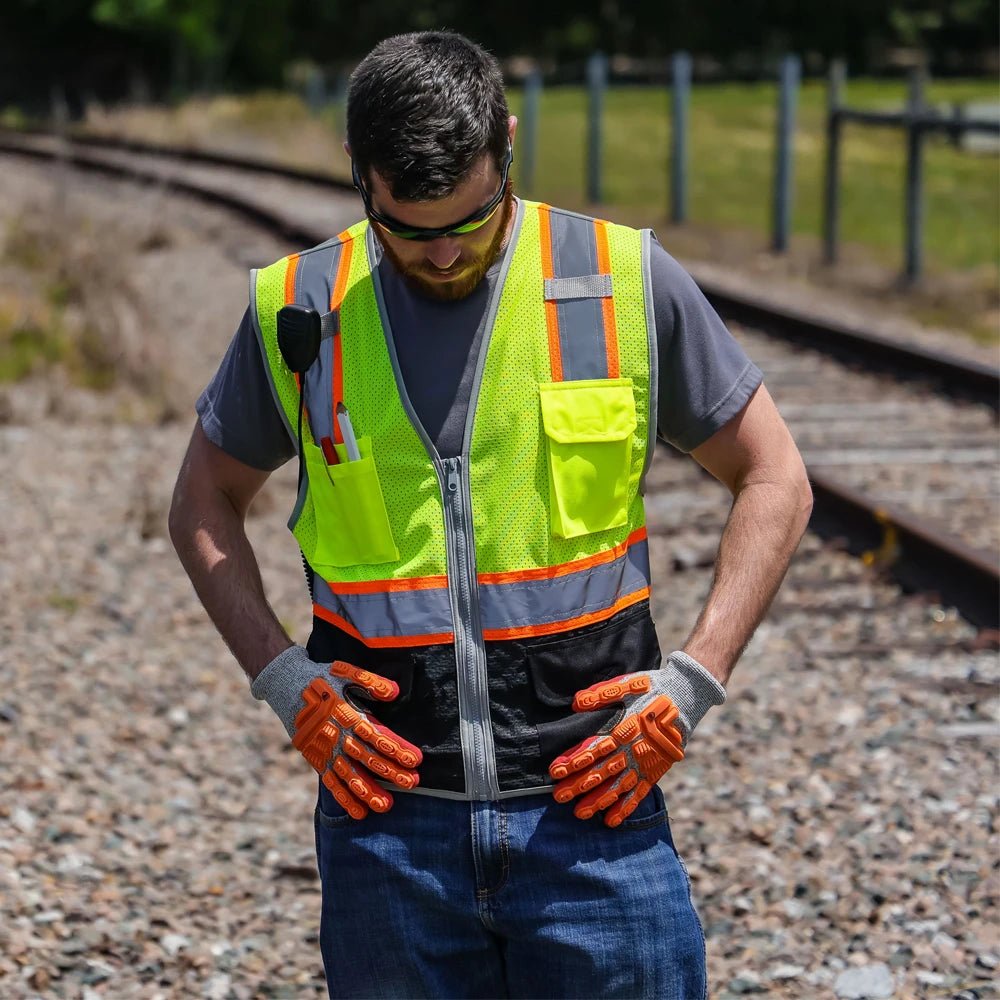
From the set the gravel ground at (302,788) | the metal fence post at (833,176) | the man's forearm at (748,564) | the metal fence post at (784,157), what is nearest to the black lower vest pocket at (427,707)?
the man's forearm at (748,564)

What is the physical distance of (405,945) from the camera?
233cm

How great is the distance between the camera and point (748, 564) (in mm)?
2418

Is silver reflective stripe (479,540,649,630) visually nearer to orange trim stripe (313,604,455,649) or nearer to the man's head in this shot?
orange trim stripe (313,604,455,649)

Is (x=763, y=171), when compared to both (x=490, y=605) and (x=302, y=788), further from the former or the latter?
(x=490, y=605)

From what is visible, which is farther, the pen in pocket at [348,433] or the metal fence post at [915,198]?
the metal fence post at [915,198]

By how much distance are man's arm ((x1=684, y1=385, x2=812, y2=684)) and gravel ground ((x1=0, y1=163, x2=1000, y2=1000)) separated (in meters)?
1.47

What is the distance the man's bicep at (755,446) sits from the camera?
7.93 ft

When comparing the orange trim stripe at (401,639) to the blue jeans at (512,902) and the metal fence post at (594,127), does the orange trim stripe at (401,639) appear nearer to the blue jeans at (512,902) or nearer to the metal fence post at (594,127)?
the blue jeans at (512,902)

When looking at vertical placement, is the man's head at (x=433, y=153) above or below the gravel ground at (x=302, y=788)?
above

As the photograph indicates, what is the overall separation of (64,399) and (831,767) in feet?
20.3

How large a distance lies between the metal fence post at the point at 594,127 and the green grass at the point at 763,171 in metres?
0.21

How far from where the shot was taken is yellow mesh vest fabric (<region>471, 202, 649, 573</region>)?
2303mm

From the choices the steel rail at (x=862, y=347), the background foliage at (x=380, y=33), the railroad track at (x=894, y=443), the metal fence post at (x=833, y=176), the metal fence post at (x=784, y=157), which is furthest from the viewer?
the background foliage at (x=380, y=33)

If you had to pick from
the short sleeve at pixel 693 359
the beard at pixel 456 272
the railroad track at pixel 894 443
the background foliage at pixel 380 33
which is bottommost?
the railroad track at pixel 894 443
